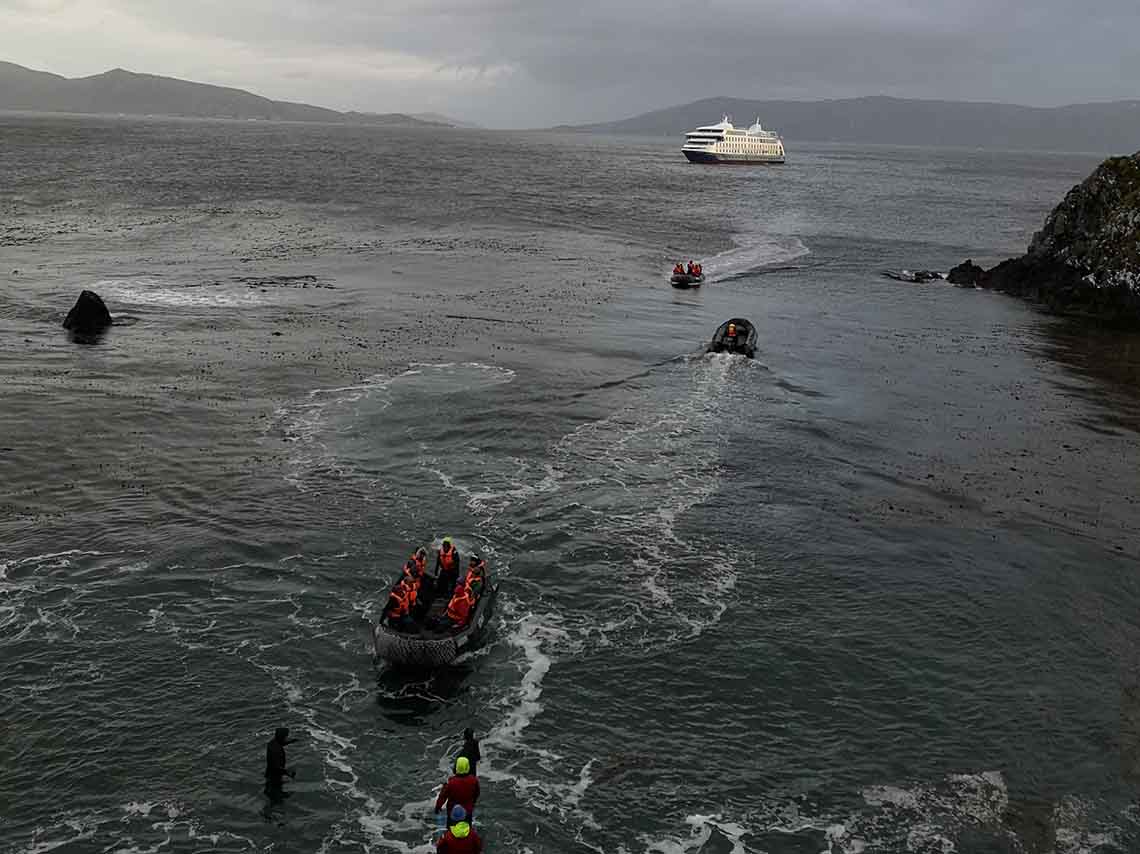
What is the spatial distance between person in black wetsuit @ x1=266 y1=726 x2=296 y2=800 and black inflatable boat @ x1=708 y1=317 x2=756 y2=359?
135 ft

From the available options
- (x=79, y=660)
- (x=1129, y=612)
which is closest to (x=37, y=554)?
(x=79, y=660)

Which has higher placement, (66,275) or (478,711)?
(66,275)

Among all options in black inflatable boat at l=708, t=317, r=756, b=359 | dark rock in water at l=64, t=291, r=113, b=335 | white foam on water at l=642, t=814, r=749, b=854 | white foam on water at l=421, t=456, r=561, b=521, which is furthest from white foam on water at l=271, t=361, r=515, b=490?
white foam on water at l=642, t=814, r=749, b=854

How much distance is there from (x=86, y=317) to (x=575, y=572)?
130ft

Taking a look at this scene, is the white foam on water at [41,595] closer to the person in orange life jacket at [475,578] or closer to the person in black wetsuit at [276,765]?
the person in black wetsuit at [276,765]

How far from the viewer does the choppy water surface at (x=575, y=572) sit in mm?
20734

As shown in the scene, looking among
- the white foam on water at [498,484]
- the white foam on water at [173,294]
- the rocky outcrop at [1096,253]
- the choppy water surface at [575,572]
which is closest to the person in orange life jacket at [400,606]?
the choppy water surface at [575,572]

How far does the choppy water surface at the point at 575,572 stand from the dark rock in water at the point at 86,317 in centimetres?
184

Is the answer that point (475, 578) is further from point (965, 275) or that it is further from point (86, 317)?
point (965, 275)

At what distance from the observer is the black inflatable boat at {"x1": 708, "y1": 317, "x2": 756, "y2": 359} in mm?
56500

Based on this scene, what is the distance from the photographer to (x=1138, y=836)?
20.0 metres

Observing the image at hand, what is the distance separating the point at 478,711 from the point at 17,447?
25.6 meters

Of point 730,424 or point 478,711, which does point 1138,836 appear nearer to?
point 478,711

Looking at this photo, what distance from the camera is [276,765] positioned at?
20453mm
